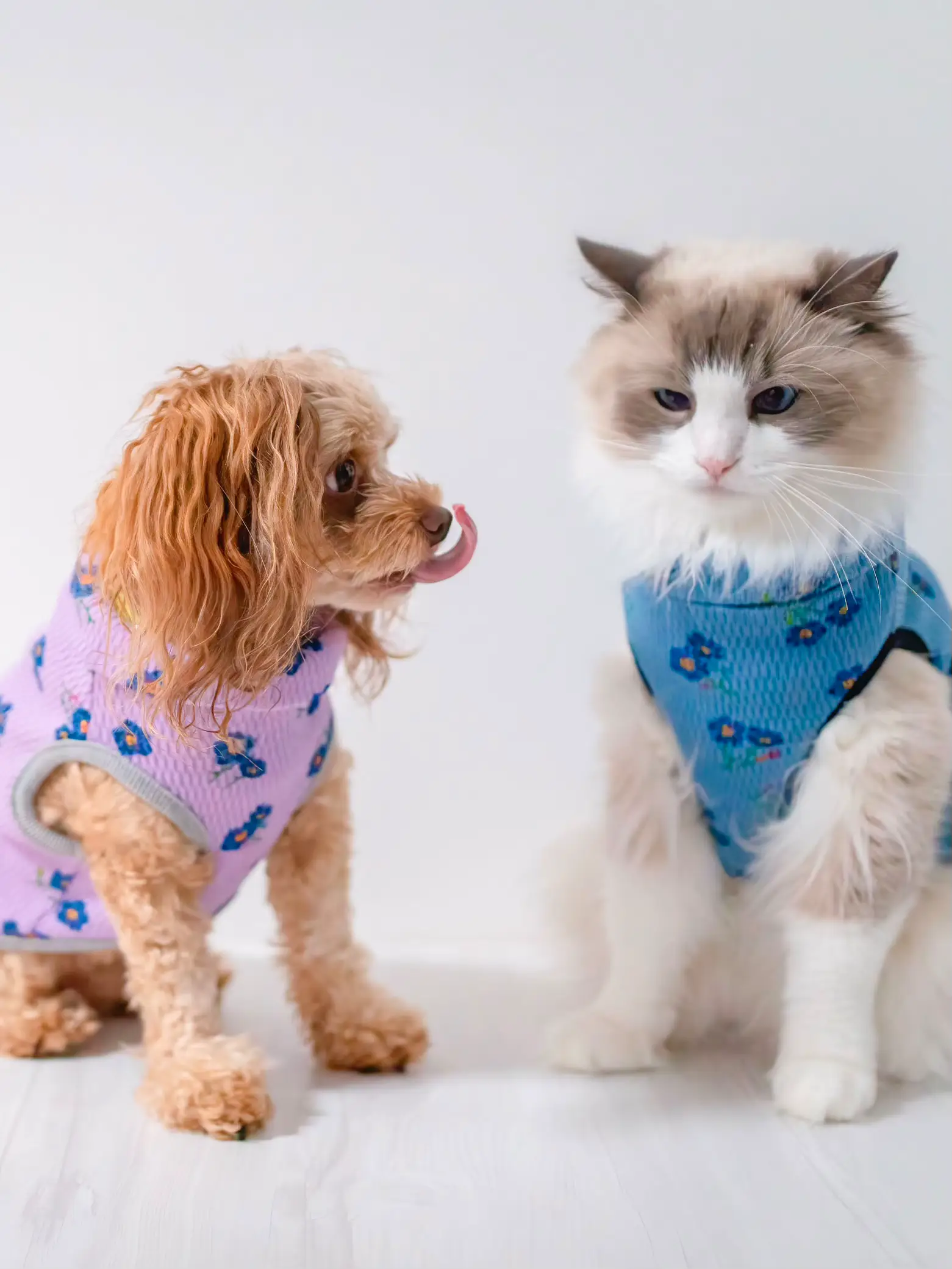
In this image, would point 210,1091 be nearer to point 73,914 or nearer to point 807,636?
point 73,914

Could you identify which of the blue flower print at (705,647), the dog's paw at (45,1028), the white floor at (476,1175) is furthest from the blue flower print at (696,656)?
the dog's paw at (45,1028)

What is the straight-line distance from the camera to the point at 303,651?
1.36 metres

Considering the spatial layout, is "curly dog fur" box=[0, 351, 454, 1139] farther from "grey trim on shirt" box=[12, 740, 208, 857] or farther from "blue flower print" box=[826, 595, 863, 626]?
"blue flower print" box=[826, 595, 863, 626]

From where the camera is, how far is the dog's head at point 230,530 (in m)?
1.23

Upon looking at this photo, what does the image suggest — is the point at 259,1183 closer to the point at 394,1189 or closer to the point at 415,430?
the point at 394,1189

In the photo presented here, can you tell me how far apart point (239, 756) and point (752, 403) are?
23.3 inches

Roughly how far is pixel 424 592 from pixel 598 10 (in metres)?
0.78

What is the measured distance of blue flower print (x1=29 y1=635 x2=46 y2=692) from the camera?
4.61 ft

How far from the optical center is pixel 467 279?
5.97 feet

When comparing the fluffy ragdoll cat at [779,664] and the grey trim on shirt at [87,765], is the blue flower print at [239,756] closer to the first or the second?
the grey trim on shirt at [87,765]

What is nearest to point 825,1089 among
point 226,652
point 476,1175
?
point 476,1175

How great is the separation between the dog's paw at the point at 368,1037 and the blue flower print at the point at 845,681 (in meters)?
0.59

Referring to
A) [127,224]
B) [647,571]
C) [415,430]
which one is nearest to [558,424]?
[415,430]

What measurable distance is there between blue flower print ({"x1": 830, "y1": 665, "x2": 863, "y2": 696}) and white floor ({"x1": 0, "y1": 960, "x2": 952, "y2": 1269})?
43cm
